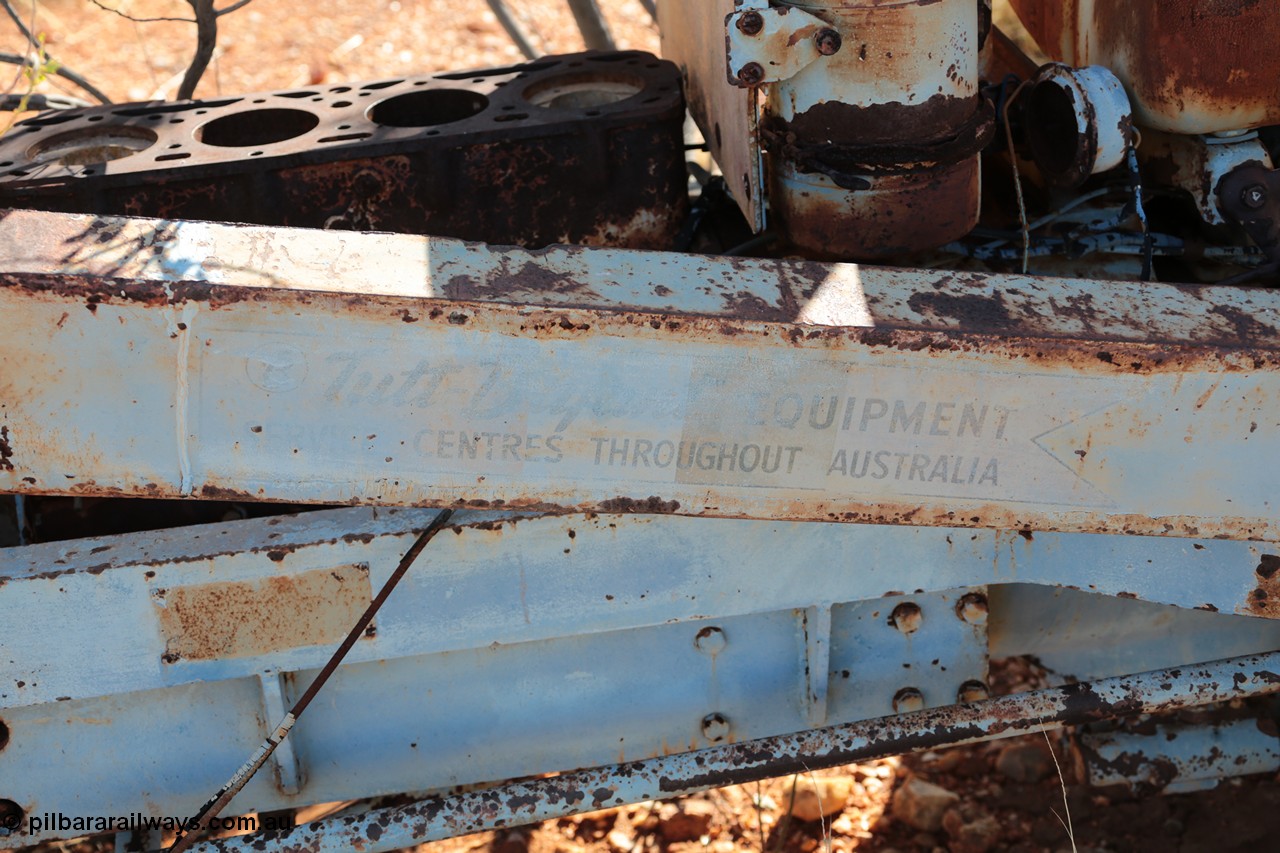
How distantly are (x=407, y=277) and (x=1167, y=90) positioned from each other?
1360 mm

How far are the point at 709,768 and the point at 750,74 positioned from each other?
1.05 meters

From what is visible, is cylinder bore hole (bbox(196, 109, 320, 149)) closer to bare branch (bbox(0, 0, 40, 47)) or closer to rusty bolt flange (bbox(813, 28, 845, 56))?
bare branch (bbox(0, 0, 40, 47))

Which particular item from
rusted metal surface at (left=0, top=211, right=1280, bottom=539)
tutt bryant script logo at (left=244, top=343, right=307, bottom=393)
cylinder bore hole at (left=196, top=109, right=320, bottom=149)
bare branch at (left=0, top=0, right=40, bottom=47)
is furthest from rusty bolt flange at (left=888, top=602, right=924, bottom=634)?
bare branch at (left=0, top=0, right=40, bottom=47)

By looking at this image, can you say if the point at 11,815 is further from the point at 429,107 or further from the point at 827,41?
the point at 827,41

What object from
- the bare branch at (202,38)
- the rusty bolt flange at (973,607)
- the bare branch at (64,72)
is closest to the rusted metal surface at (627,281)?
the rusty bolt flange at (973,607)

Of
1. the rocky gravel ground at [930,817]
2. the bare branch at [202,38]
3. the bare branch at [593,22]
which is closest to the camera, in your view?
the rocky gravel ground at [930,817]

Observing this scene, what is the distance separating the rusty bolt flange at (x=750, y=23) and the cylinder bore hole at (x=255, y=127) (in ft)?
3.19

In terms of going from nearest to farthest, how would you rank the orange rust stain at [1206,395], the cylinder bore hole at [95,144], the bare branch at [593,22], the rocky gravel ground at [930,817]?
the orange rust stain at [1206,395], the cylinder bore hole at [95,144], the rocky gravel ground at [930,817], the bare branch at [593,22]

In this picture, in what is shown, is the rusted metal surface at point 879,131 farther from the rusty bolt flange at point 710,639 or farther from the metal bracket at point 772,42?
the rusty bolt flange at point 710,639

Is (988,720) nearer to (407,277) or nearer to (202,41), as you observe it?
(407,277)

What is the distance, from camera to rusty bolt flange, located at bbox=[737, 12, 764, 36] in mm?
1740

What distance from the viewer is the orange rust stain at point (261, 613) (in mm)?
1812

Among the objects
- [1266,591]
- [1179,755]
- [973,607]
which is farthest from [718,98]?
[1179,755]

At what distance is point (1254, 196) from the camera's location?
2.06 m
